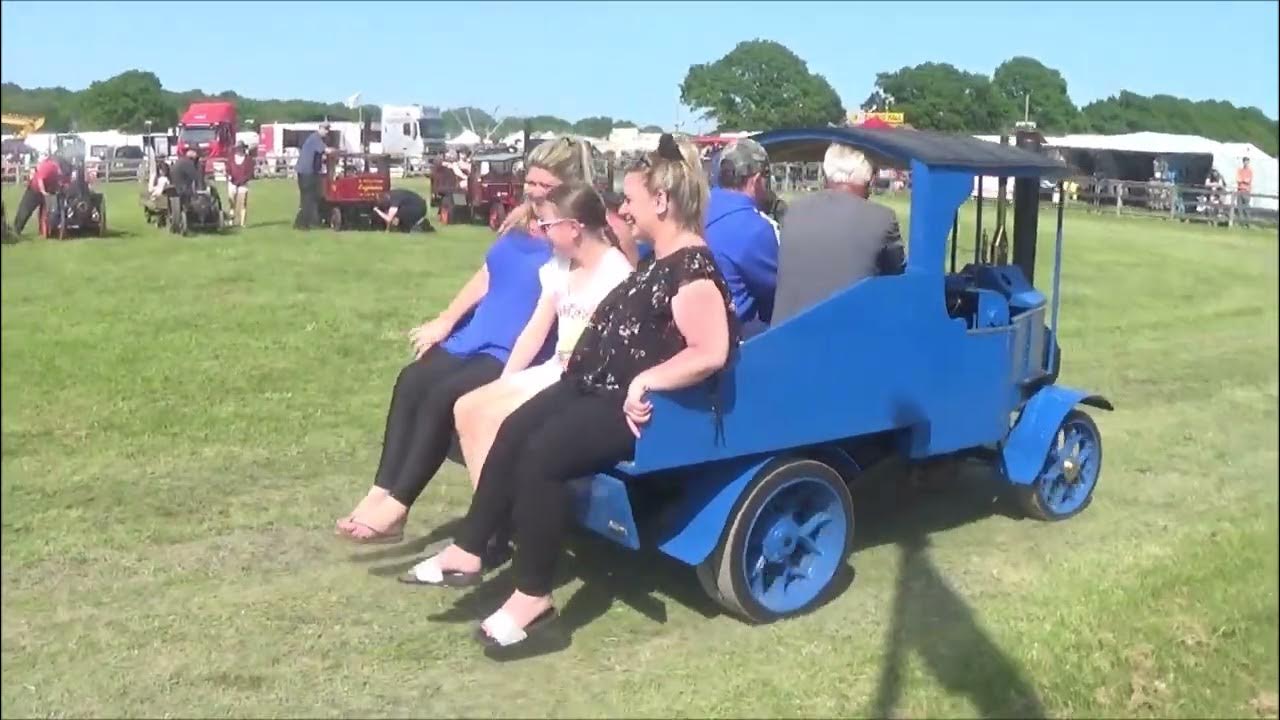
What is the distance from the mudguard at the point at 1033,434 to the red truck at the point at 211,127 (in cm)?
3950

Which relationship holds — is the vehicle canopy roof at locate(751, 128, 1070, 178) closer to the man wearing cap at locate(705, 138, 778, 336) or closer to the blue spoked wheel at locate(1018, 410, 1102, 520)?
the man wearing cap at locate(705, 138, 778, 336)

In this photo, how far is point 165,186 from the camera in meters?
21.0

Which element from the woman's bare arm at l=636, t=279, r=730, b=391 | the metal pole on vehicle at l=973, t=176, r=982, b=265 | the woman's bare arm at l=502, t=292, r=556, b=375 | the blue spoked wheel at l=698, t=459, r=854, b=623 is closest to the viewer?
the woman's bare arm at l=636, t=279, r=730, b=391

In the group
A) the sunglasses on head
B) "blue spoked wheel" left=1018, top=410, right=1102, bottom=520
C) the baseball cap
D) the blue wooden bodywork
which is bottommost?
"blue spoked wheel" left=1018, top=410, right=1102, bottom=520

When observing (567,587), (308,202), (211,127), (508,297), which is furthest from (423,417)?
(211,127)

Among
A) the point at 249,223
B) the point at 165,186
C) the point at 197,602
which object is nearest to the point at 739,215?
the point at 197,602

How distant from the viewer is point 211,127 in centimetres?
4431

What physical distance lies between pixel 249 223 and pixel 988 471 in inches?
744

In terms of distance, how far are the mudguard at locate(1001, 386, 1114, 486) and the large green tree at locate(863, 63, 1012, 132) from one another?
38.9 m

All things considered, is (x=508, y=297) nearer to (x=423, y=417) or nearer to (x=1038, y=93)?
(x=423, y=417)

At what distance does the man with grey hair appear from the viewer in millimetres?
5188

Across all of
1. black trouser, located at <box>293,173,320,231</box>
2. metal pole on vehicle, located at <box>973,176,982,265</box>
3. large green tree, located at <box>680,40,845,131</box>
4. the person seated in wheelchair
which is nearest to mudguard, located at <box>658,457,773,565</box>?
metal pole on vehicle, located at <box>973,176,982,265</box>

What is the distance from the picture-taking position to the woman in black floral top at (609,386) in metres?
4.41

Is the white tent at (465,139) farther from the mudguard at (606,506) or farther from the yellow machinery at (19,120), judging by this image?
the yellow machinery at (19,120)
